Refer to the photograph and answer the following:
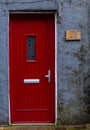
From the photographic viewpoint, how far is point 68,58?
9656 millimetres

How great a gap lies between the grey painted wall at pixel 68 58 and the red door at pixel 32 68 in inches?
7.6

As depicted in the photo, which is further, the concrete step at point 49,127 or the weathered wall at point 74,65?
the weathered wall at point 74,65

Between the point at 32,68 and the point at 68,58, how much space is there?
0.85 m

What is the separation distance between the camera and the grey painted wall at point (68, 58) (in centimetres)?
956

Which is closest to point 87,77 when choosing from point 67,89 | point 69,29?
point 67,89

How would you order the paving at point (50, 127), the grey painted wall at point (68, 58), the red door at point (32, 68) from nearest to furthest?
the paving at point (50, 127)
the grey painted wall at point (68, 58)
the red door at point (32, 68)

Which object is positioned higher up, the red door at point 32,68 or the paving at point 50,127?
the red door at point 32,68

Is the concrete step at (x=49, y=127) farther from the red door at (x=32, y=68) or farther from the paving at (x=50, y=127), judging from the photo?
the red door at (x=32, y=68)

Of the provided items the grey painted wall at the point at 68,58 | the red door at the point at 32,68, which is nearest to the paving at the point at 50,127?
the grey painted wall at the point at 68,58

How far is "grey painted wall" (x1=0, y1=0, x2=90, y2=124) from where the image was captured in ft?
31.4

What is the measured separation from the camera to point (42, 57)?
9.79 metres

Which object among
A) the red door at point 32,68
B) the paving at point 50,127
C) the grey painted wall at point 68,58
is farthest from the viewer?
the red door at point 32,68

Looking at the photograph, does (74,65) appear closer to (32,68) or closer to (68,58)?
(68,58)

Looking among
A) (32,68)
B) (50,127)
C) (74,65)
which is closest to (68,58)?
(74,65)
